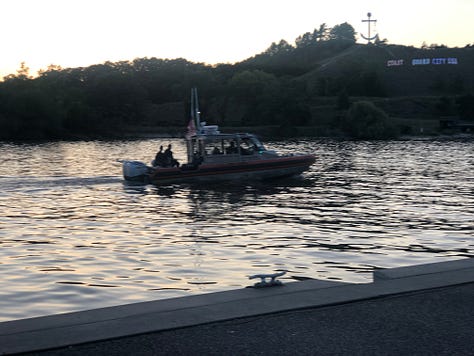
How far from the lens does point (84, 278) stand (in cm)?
1305

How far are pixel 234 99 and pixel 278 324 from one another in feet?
440

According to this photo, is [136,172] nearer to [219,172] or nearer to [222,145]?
[219,172]

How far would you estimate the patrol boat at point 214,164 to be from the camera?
32.8m

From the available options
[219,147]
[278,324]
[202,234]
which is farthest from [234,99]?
[278,324]

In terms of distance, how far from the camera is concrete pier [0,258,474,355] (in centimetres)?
595

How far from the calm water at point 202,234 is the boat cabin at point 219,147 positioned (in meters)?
1.70

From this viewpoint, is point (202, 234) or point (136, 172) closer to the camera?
point (202, 234)

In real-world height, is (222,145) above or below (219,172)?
above

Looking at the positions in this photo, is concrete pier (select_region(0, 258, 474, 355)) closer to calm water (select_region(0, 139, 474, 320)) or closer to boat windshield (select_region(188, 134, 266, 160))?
calm water (select_region(0, 139, 474, 320))

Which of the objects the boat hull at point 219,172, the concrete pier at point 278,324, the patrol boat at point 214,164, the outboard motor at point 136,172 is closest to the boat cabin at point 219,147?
the patrol boat at point 214,164

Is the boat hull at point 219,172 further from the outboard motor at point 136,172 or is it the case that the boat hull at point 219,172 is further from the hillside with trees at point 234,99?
the hillside with trees at point 234,99

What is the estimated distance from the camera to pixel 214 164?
33125mm

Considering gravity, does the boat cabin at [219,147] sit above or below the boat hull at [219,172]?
above

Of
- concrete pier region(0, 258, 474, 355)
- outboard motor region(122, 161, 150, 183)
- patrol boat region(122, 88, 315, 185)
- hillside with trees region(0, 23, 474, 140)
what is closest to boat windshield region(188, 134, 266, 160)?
patrol boat region(122, 88, 315, 185)
